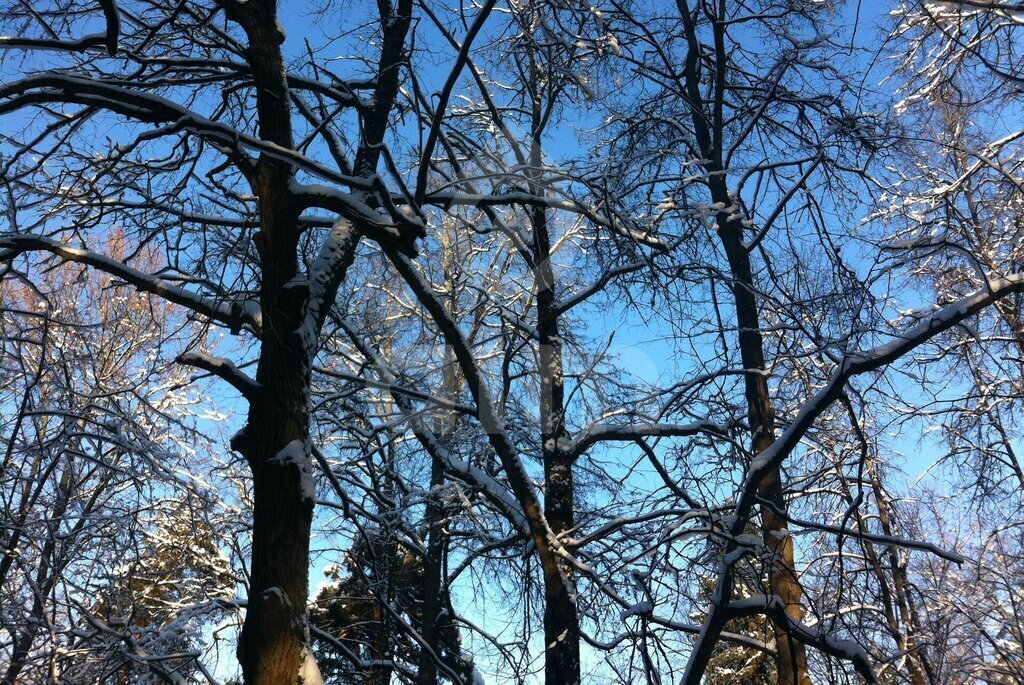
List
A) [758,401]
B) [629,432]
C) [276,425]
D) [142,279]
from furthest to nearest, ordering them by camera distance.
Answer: [629,432] < [758,401] < [142,279] < [276,425]

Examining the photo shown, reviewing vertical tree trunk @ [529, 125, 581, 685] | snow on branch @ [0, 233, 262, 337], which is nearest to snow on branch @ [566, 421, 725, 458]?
vertical tree trunk @ [529, 125, 581, 685]

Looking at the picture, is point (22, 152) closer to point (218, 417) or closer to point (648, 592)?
point (648, 592)

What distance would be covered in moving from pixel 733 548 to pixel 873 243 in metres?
2.18

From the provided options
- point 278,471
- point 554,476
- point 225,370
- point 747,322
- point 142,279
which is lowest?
point 278,471

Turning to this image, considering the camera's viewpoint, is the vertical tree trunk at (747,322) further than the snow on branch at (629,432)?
No

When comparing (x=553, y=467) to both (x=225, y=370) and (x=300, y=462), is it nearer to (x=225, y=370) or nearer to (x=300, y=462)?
(x=300, y=462)

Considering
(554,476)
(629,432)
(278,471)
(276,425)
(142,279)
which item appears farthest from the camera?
(554,476)

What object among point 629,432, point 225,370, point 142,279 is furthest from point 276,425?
point 629,432

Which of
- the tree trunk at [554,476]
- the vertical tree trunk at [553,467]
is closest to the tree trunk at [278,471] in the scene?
the vertical tree trunk at [553,467]

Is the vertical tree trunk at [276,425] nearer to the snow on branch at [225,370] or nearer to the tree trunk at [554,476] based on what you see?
the snow on branch at [225,370]

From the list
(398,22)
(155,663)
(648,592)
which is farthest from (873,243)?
(155,663)

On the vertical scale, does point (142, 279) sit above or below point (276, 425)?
above

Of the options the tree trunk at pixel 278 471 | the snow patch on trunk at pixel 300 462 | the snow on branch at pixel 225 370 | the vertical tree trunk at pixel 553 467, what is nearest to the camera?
the tree trunk at pixel 278 471

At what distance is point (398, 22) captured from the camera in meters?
5.54
